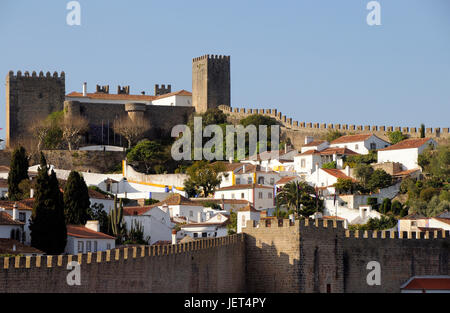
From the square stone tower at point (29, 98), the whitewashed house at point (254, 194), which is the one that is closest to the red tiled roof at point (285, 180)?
the whitewashed house at point (254, 194)

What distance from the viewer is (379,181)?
66438 millimetres

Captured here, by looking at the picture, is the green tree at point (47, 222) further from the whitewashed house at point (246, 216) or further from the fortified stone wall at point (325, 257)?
the whitewashed house at point (246, 216)

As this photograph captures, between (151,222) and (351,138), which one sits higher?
(351,138)

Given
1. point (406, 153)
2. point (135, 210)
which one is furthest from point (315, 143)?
point (135, 210)

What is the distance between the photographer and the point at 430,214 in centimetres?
6084

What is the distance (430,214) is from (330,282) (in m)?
18.7

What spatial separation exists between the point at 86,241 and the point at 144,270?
32.1ft

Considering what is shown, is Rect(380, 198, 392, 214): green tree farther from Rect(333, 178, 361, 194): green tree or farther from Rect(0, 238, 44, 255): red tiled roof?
Rect(0, 238, 44, 255): red tiled roof

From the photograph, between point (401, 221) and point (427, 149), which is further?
point (427, 149)

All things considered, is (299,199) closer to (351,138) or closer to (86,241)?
(351,138)

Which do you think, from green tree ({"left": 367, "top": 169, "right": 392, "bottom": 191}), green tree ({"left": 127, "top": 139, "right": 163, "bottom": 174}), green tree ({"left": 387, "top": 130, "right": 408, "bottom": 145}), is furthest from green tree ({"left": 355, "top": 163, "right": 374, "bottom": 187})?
green tree ({"left": 127, "top": 139, "right": 163, "bottom": 174})
